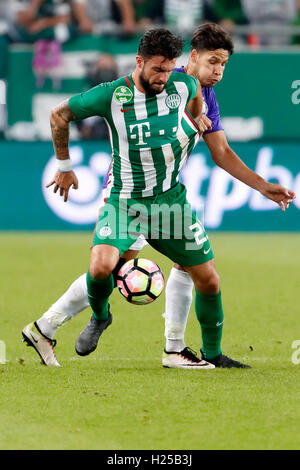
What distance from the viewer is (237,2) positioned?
16.1m

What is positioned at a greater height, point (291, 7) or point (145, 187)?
point (291, 7)

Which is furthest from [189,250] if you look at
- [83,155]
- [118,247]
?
[83,155]

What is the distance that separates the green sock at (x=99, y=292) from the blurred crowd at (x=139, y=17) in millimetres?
9451

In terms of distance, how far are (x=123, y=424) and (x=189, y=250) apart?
1.57 metres

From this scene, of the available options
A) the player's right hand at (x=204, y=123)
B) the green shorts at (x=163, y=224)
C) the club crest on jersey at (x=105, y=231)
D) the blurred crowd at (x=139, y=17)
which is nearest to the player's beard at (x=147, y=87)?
the player's right hand at (x=204, y=123)

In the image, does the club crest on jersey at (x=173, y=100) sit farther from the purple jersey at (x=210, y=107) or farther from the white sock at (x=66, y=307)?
the white sock at (x=66, y=307)

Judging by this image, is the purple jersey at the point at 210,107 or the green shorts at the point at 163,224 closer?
the green shorts at the point at 163,224

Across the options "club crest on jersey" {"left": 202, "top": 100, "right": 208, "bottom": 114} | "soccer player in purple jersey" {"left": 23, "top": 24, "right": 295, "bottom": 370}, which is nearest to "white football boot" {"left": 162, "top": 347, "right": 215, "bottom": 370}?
"soccer player in purple jersey" {"left": 23, "top": 24, "right": 295, "bottom": 370}

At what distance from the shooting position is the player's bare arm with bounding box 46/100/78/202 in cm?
584

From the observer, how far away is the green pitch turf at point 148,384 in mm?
4395

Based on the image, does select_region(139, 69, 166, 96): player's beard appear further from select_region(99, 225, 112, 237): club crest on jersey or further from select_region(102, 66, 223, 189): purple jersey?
select_region(99, 225, 112, 237): club crest on jersey

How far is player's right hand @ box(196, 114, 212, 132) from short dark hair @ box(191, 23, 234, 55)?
459mm
